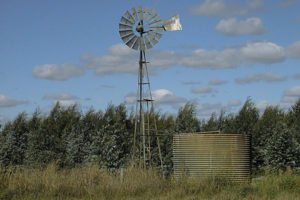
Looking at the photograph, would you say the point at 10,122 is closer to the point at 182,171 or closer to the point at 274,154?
the point at 182,171

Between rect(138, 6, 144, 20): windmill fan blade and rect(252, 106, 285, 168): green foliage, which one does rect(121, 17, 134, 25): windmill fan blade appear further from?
rect(252, 106, 285, 168): green foliage

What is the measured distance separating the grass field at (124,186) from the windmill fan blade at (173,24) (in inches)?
246

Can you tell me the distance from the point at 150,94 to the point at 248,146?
164 inches

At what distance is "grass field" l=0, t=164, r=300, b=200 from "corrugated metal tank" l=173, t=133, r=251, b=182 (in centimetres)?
85

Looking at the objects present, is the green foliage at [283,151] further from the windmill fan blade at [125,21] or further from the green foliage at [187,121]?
the windmill fan blade at [125,21]

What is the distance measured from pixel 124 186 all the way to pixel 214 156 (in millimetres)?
3580

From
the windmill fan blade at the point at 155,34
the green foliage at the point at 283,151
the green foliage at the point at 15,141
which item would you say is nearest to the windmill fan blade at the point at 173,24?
the windmill fan blade at the point at 155,34

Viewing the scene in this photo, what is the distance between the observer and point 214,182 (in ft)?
49.0

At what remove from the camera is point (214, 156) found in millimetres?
16000

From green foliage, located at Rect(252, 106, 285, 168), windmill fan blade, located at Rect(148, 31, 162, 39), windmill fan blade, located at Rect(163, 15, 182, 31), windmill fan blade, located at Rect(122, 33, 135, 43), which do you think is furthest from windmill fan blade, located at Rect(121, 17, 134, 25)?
green foliage, located at Rect(252, 106, 285, 168)

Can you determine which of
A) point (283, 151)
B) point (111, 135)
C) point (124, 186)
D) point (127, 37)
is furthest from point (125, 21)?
point (283, 151)

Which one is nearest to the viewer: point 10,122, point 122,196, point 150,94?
point 122,196

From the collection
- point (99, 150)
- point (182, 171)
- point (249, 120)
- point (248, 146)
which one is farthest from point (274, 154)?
point (99, 150)

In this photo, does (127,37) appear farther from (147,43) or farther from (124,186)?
(124,186)
